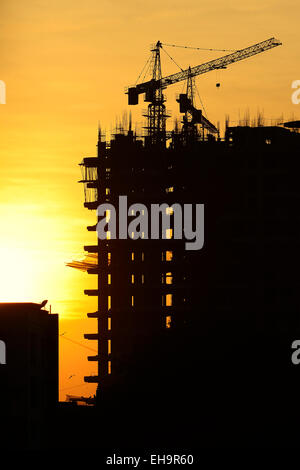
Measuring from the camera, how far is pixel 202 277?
490ft

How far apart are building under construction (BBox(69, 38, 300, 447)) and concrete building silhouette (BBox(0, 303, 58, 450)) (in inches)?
1159

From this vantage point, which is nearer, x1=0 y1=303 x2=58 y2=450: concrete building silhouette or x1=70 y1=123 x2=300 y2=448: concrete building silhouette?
x1=0 y1=303 x2=58 y2=450: concrete building silhouette

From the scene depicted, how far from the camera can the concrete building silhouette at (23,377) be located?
9056 centimetres

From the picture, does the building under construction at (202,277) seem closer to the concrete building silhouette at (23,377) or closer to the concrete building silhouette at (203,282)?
the concrete building silhouette at (203,282)

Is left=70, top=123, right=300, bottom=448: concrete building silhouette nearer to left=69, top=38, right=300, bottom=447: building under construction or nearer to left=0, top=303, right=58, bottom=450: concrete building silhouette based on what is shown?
left=69, top=38, right=300, bottom=447: building under construction

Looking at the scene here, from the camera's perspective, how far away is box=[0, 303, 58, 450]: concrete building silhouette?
90.6 metres

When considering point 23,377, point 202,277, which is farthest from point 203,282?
point 23,377

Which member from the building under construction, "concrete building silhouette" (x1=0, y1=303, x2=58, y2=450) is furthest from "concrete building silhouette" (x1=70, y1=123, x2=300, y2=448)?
"concrete building silhouette" (x1=0, y1=303, x2=58, y2=450)

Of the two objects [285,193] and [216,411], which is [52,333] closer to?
[216,411]

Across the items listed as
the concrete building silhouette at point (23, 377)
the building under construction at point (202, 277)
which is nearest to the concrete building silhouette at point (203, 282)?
the building under construction at point (202, 277)

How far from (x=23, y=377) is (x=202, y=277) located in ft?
197

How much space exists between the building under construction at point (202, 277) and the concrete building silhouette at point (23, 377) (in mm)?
29426

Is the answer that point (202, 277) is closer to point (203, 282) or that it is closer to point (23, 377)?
point (203, 282)
